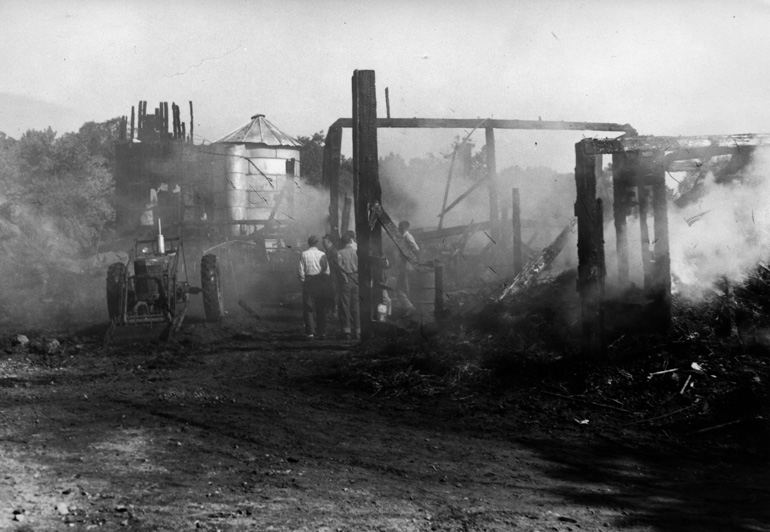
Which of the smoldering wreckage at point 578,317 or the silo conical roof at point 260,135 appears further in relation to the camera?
the silo conical roof at point 260,135

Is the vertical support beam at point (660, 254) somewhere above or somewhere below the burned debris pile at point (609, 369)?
above

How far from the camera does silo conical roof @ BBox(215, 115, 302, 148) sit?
34.1 m

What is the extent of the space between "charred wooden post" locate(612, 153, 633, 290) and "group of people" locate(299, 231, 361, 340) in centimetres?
513

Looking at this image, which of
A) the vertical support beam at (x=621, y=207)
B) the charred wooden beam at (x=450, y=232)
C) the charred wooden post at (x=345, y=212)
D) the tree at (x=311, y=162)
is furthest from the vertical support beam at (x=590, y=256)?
the tree at (x=311, y=162)

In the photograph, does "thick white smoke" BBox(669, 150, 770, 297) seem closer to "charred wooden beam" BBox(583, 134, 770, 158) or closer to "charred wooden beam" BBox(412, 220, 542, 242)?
"charred wooden beam" BBox(583, 134, 770, 158)

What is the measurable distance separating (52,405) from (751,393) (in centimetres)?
747

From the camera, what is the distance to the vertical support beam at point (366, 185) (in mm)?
10250

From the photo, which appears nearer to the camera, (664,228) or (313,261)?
(664,228)

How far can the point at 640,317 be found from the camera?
8.70 meters

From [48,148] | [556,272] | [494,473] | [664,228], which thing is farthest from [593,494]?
[48,148]

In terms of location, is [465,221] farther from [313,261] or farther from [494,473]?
[494,473]

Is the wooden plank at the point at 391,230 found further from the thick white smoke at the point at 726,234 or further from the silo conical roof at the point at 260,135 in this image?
the silo conical roof at the point at 260,135

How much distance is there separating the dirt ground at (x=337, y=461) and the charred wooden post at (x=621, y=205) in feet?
8.58

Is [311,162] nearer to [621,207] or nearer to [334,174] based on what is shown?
[334,174]
